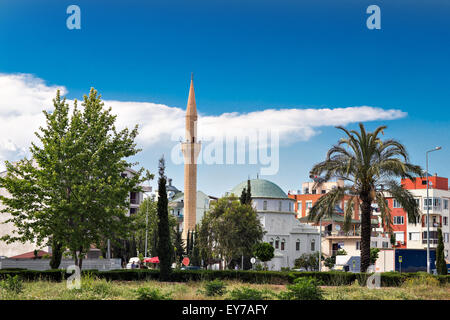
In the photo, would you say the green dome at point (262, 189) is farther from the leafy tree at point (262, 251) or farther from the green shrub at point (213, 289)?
the green shrub at point (213, 289)

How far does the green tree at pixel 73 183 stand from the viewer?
35062 mm

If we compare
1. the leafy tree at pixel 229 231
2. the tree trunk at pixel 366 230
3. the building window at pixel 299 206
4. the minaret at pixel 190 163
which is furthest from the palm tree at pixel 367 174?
the building window at pixel 299 206

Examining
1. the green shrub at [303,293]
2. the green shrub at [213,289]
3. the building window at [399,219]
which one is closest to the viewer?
the green shrub at [303,293]

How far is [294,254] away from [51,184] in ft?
208

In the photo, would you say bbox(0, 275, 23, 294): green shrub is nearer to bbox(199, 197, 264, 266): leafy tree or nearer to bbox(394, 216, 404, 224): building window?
bbox(199, 197, 264, 266): leafy tree

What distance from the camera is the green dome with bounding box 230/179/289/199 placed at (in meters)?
95.7

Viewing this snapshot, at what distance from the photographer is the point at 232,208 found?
6856cm

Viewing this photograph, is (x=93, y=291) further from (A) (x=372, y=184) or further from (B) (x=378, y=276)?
(A) (x=372, y=184)

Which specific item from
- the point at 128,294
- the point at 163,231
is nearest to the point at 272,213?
the point at 163,231

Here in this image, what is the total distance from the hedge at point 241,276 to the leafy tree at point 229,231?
31163 mm

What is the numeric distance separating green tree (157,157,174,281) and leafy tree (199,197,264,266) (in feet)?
93.7

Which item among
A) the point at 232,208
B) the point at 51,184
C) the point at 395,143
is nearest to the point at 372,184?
the point at 395,143
